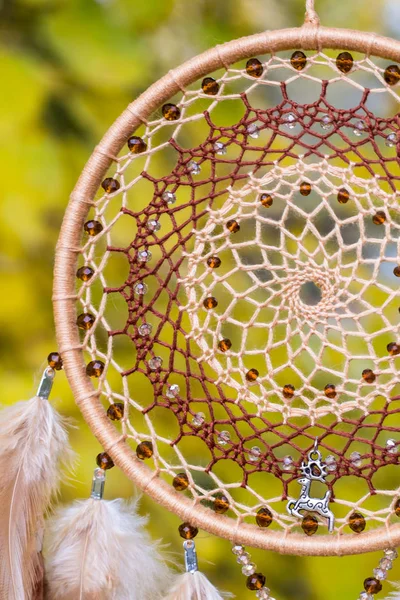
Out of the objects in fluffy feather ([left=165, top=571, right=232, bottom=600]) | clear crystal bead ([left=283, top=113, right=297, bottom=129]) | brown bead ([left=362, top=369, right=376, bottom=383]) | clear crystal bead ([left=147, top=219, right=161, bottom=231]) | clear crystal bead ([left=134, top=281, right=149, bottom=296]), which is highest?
clear crystal bead ([left=283, top=113, right=297, bottom=129])

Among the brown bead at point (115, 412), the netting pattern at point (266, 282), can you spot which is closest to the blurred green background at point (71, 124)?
the netting pattern at point (266, 282)

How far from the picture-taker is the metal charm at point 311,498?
585 millimetres

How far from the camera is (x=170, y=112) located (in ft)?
2.05

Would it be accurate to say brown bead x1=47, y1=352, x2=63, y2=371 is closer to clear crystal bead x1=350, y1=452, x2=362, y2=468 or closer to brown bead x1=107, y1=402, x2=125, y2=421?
brown bead x1=107, y1=402, x2=125, y2=421

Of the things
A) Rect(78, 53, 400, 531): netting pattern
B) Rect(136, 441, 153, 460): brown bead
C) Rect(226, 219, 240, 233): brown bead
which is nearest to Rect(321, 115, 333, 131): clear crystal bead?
Rect(78, 53, 400, 531): netting pattern

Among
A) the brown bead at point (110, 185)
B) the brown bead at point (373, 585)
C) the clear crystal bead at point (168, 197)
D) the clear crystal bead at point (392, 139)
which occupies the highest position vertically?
the brown bead at point (110, 185)

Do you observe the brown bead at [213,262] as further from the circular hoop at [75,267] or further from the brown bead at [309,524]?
the brown bead at [309,524]

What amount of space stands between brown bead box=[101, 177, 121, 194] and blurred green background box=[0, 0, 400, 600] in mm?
233

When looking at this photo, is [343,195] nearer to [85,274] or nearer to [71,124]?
[85,274]

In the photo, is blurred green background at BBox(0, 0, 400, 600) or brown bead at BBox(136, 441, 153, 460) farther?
blurred green background at BBox(0, 0, 400, 600)

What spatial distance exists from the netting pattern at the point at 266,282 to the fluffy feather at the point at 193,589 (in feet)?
0.25

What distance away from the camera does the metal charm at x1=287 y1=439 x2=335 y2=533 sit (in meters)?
0.59

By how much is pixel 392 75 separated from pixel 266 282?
20cm

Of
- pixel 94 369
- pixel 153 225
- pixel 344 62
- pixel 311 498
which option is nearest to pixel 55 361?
pixel 94 369
